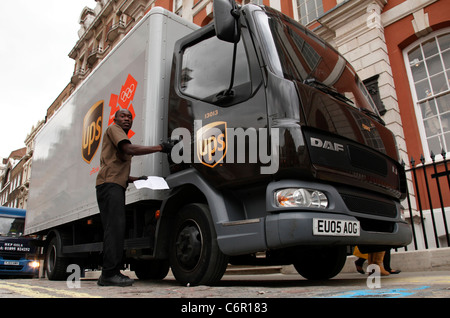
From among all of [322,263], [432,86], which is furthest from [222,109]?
[432,86]

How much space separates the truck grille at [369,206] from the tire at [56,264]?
16.2 ft

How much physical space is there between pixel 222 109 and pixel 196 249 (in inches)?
52.6

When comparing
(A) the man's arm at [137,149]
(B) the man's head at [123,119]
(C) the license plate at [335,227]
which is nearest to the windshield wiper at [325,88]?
(C) the license plate at [335,227]

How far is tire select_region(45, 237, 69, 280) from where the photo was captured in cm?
612

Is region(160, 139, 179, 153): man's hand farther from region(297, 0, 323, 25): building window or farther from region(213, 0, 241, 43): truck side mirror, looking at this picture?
region(297, 0, 323, 25): building window

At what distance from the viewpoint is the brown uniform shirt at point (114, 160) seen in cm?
380

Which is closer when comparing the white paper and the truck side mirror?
the truck side mirror

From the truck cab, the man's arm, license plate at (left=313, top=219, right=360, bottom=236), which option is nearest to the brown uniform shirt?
the man's arm

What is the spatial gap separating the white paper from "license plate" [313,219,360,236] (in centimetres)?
161

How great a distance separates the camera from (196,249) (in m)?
3.41

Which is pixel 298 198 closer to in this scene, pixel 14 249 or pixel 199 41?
pixel 199 41

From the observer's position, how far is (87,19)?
31625 mm

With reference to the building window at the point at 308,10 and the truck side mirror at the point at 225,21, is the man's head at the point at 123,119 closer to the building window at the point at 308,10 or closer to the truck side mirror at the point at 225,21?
the truck side mirror at the point at 225,21

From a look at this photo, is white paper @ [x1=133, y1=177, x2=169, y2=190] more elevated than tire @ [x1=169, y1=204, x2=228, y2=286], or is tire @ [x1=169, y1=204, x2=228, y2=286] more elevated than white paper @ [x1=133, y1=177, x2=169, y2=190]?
white paper @ [x1=133, y1=177, x2=169, y2=190]
